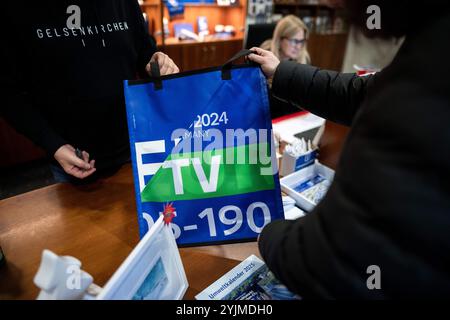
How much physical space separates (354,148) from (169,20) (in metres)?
3.33

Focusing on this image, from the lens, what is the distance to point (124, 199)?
Result: 3.20 ft

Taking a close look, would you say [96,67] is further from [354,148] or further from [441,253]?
[441,253]

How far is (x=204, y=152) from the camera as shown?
793 mm

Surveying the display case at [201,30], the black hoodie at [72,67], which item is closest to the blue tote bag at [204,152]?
the black hoodie at [72,67]

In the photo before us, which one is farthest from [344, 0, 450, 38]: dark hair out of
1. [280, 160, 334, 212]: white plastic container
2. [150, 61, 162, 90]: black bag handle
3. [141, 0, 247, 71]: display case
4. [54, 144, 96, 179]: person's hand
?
[141, 0, 247, 71]: display case

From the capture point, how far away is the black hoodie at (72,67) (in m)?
0.92

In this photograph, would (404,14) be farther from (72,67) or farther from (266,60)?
(72,67)

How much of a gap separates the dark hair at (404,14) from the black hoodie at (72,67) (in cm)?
85

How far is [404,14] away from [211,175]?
0.54 metres

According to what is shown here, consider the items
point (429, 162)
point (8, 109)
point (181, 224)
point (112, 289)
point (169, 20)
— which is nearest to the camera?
point (429, 162)

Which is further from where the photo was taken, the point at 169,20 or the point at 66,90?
the point at 169,20

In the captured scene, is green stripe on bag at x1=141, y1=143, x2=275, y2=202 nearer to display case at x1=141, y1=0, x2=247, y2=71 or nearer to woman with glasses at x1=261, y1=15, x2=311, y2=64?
woman with glasses at x1=261, y1=15, x2=311, y2=64

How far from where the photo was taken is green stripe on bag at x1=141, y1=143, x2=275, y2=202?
79cm

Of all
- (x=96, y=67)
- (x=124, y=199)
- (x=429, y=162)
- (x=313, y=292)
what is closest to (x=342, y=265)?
(x=313, y=292)
